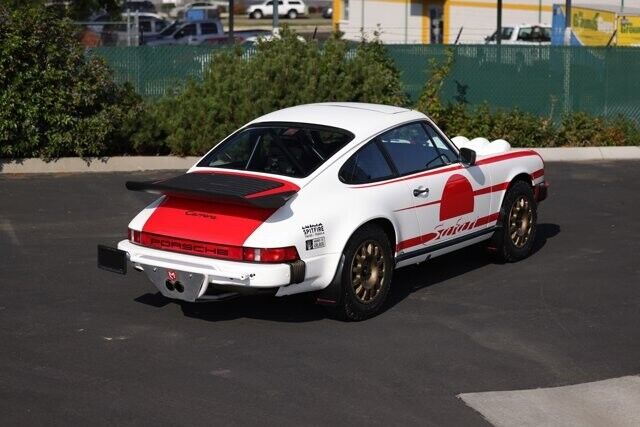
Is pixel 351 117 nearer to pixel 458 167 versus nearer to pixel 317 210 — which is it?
pixel 458 167

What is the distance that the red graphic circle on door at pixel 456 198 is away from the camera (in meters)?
9.52

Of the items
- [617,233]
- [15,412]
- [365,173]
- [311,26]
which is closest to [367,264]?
[365,173]

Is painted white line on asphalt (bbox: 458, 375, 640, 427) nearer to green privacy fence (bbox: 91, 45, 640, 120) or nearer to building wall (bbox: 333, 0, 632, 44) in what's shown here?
green privacy fence (bbox: 91, 45, 640, 120)

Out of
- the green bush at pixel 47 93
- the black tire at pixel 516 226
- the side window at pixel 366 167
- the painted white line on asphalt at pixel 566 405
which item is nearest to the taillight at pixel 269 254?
the side window at pixel 366 167

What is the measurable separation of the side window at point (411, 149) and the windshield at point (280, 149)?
46 centimetres

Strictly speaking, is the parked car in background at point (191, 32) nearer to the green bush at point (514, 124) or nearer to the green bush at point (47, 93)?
the green bush at point (514, 124)

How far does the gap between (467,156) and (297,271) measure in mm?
2465

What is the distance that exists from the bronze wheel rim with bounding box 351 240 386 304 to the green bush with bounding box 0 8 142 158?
7.94 meters

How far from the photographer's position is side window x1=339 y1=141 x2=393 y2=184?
8820mm

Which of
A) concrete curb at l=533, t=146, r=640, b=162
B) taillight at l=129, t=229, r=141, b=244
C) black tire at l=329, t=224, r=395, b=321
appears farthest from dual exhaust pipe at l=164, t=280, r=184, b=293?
concrete curb at l=533, t=146, r=640, b=162

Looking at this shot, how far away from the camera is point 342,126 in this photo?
30.1 ft

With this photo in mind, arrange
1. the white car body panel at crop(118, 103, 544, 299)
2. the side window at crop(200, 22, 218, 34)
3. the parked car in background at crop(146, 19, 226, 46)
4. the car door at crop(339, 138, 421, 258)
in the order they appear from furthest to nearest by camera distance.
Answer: the side window at crop(200, 22, 218, 34), the parked car in background at crop(146, 19, 226, 46), the car door at crop(339, 138, 421, 258), the white car body panel at crop(118, 103, 544, 299)

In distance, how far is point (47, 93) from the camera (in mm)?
15547

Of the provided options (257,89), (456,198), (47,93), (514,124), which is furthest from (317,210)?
(514,124)
